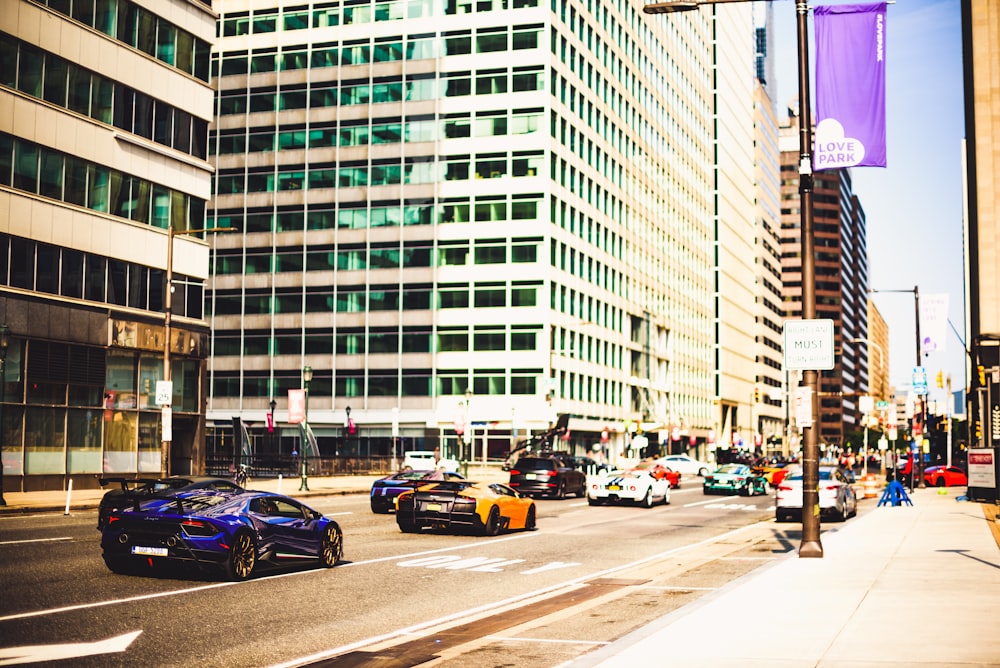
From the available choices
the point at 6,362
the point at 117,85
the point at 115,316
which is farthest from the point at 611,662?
the point at 117,85

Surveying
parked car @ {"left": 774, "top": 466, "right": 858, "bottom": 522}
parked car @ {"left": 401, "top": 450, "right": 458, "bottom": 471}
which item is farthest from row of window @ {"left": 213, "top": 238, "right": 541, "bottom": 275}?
parked car @ {"left": 774, "top": 466, "right": 858, "bottom": 522}

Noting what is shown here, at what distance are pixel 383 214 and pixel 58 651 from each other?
81.3m

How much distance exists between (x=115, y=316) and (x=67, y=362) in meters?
3.09

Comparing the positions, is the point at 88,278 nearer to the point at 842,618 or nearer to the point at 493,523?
the point at 493,523

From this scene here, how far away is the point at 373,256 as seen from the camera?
90.4 m

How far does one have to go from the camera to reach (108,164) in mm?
43156

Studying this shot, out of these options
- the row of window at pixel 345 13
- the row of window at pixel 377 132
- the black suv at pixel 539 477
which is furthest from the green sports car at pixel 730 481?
the row of window at pixel 345 13

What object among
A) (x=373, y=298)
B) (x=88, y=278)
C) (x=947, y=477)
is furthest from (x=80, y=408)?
(x=947, y=477)

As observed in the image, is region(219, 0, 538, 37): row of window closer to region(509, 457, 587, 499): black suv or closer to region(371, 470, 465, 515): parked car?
region(509, 457, 587, 499): black suv

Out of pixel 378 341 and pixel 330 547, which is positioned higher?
pixel 378 341

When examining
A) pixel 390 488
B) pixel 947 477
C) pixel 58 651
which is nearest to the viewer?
pixel 58 651

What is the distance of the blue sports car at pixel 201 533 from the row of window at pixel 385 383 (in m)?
66.6

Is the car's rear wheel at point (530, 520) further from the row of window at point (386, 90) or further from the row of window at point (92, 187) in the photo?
the row of window at point (386, 90)

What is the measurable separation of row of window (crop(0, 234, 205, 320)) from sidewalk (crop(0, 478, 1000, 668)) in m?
29.1
